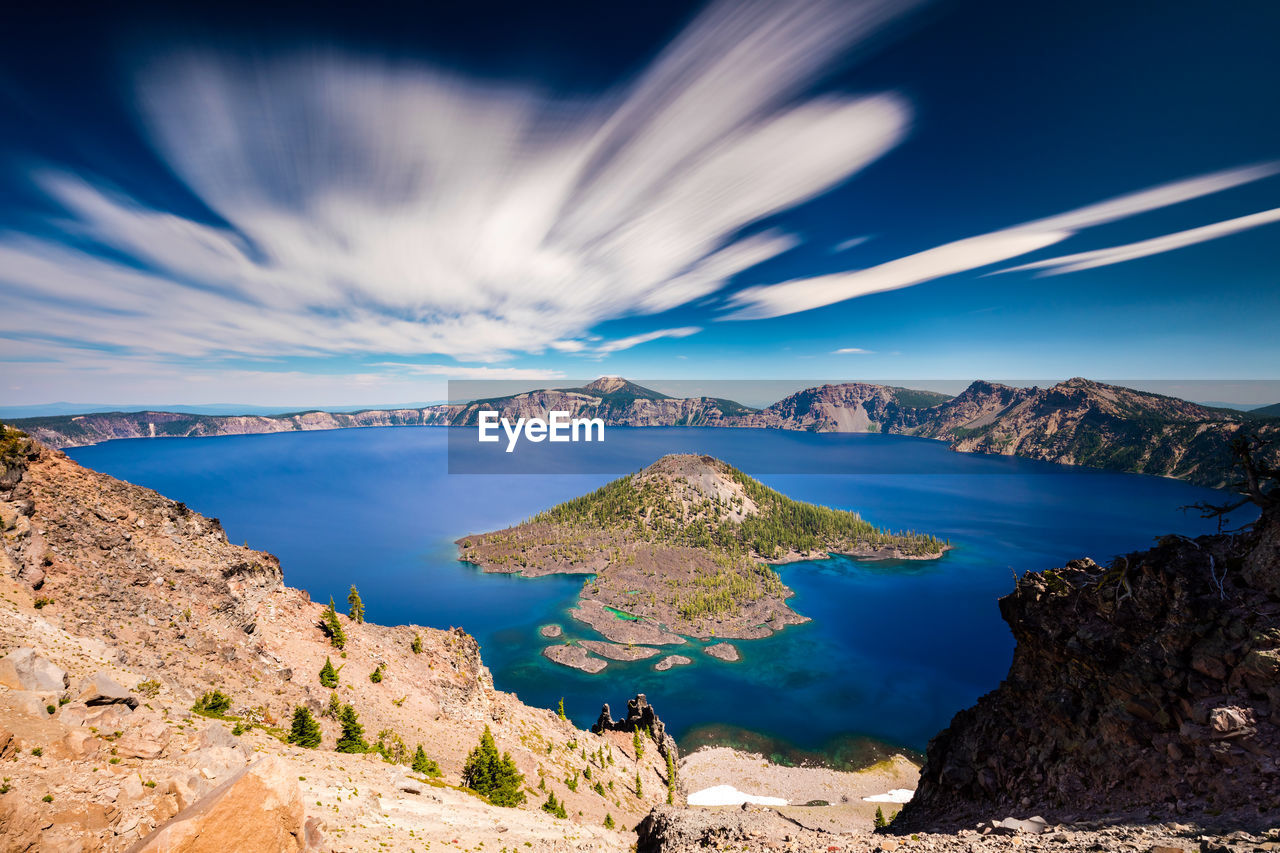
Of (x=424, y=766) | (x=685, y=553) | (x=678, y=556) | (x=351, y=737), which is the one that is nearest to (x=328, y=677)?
(x=351, y=737)

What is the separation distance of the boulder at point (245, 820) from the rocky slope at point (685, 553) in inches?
4290

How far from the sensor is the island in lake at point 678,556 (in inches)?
4759

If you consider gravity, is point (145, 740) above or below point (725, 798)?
above

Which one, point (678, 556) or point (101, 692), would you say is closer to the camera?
point (101, 692)

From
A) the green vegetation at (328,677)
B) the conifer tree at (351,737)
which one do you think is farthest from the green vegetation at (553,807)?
the green vegetation at (328,677)

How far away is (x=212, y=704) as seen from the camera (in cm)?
2727

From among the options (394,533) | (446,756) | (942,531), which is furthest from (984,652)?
(394,533)

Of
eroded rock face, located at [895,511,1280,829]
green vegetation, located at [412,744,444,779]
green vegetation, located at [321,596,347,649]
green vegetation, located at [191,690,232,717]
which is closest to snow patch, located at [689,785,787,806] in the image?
green vegetation, located at [412,744,444,779]

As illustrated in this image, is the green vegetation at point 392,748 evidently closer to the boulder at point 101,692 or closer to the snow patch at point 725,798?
the boulder at point 101,692

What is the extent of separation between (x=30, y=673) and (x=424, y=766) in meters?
23.7

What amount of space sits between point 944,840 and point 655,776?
53.4m

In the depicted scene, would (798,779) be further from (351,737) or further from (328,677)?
(328,677)

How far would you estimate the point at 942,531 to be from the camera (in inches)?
7825

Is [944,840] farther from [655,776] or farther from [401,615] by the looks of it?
[401,615]
